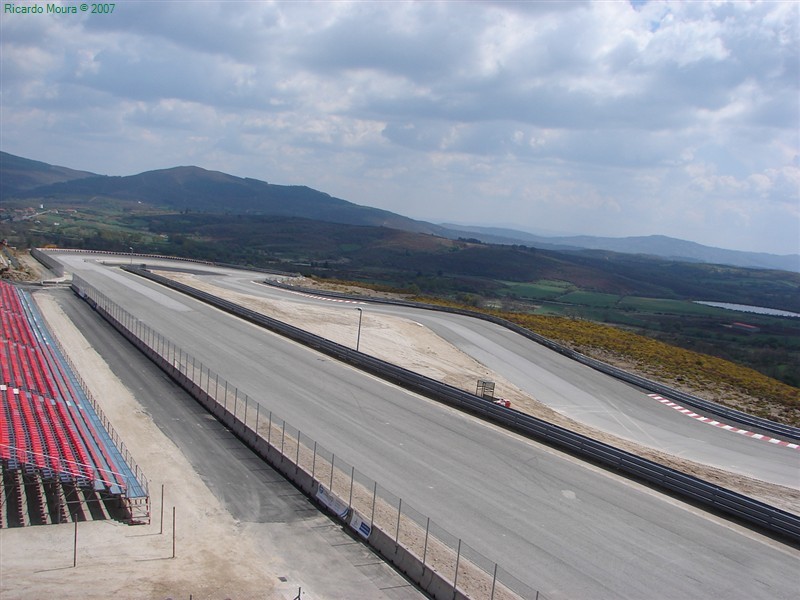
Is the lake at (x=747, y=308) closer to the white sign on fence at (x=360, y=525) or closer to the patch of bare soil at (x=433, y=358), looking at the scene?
the patch of bare soil at (x=433, y=358)

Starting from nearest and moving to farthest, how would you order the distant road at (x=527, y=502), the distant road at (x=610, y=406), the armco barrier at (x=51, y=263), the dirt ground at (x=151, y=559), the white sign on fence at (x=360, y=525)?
1. the dirt ground at (x=151, y=559)
2. the distant road at (x=527, y=502)
3. the white sign on fence at (x=360, y=525)
4. the distant road at (x=610, y=406)
5. the armco barrier at (x=51, y=263)

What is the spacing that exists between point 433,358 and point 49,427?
29.1 meters

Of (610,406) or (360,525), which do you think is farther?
(610,406)

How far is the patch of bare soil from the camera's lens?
85.2 ft

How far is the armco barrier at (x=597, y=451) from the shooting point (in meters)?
20.1

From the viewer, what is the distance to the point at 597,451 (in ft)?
81.5

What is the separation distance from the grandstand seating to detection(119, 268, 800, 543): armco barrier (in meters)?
16.1

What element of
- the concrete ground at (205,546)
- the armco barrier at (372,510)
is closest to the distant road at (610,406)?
the armco barrier at (372,510)

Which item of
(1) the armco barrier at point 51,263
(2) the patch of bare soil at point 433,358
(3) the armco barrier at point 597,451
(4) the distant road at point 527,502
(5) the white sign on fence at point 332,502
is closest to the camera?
(4) the distant road at point 527,502

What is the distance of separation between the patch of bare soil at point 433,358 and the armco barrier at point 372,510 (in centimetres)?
1356

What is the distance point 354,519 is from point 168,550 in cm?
503

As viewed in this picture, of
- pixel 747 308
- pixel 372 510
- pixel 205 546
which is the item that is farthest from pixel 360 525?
pixel 747 308

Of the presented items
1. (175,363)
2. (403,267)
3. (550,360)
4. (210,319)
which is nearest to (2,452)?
(175,363)

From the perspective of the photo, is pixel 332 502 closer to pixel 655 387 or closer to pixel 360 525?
pixel 360 525
